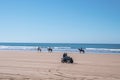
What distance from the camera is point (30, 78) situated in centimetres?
1238

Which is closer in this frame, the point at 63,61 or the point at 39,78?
the point at 39,78

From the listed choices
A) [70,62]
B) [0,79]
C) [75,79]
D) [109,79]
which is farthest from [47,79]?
[70,62]

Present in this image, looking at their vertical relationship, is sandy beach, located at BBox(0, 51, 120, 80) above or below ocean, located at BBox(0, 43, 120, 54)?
below

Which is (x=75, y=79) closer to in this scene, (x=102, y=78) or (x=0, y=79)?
(x=102, y=78)

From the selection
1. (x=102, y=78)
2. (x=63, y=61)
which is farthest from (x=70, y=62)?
(x=102, y=78)

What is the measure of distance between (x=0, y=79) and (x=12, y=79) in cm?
61

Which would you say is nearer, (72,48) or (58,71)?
(58,71)

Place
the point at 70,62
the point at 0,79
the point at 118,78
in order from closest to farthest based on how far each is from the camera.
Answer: the point at 0,79 < the point at 118,78 < the point at 70,62

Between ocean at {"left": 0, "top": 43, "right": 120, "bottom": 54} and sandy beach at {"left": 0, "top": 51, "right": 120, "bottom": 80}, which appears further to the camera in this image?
ocean at {"left": 0, "top": 43, "right": 120, "bottom": 54}

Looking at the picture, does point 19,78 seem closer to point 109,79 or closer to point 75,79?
point 75,79

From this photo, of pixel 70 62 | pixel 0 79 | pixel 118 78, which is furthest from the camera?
pixel 70 62

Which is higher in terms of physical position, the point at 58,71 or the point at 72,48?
the point at 72,48

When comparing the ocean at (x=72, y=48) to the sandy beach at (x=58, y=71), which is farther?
the ocean at (x=72, y=48)

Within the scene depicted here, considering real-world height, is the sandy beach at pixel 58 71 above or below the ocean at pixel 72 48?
below
